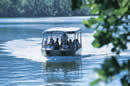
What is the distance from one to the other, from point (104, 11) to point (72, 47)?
2940 centimetres

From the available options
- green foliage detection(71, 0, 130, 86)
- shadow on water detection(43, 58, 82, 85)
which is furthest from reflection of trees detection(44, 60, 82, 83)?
green foliage detection(71, 0, 130, 86)

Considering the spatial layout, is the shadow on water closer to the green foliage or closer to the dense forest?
the green foliage

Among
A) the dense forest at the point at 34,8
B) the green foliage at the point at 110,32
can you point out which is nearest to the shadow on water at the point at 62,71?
the green foliage at the point at 110,32

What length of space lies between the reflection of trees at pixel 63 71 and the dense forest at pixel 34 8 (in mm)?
134730

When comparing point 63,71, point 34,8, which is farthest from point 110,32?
point 34,8

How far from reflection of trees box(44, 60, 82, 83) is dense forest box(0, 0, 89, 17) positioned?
135 metres

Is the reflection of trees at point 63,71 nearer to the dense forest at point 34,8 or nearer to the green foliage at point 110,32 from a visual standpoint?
the green foliage at point 110,32

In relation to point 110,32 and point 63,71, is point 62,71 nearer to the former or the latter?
point 63,71

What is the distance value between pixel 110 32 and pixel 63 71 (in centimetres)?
2421

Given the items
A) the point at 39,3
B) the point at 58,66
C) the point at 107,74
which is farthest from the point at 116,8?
the point at 39,3

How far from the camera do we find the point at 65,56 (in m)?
33.0

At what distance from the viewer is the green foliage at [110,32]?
326 centimetres

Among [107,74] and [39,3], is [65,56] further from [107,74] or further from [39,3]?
[39,3]

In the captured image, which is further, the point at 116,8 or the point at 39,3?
the point at 39,3
